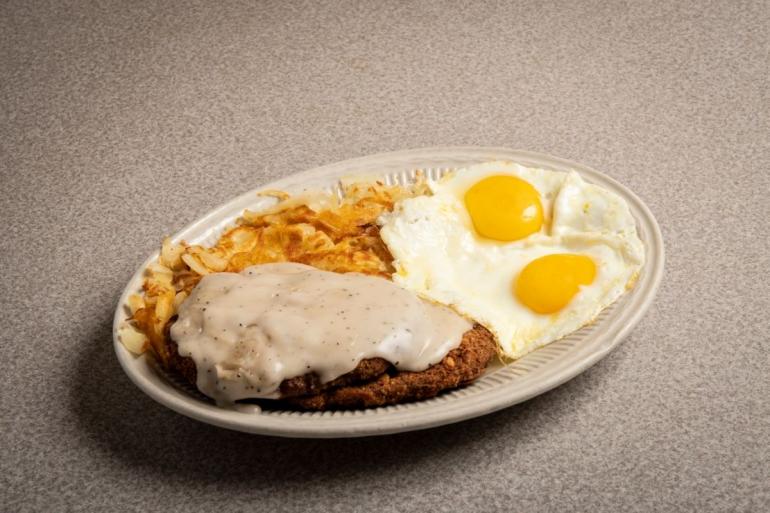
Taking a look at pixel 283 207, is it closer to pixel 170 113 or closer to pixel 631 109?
pixel 170 113

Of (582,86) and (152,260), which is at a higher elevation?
(582,86)

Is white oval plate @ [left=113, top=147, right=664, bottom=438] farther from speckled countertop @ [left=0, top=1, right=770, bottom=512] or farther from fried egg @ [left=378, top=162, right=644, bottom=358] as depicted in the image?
speckled countertop @ [left=0, top=1, right=770, bottom=512]

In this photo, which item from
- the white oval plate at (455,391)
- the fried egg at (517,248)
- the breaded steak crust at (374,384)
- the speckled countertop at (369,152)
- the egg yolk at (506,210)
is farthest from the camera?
the egg yolk at (506,210)

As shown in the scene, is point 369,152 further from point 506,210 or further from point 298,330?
point 298,330

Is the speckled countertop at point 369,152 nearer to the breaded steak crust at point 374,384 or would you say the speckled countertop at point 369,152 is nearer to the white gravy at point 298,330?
the breaded steak crust at point 374,384

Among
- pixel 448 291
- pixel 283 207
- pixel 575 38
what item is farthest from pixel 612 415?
pixel 575 38

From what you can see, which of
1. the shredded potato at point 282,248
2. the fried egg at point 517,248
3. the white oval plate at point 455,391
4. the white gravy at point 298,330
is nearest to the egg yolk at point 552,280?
the fried egg at point 517,248
